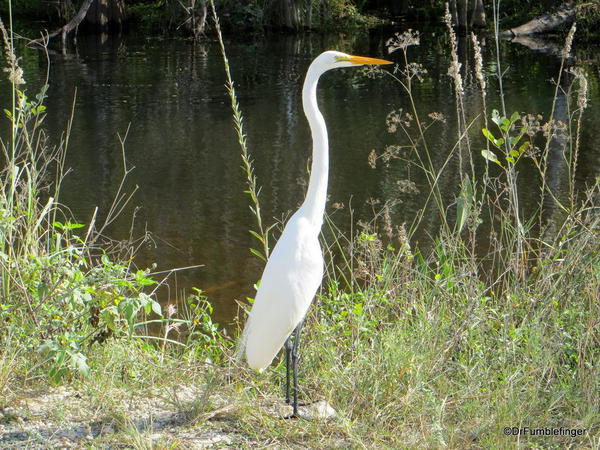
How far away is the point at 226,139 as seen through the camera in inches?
428

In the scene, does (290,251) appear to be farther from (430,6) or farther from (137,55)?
(430,6)

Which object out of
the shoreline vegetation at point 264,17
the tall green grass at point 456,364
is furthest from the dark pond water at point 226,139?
the shoreline vegetation at point 264,17

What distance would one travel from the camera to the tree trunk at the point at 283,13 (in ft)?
78.0

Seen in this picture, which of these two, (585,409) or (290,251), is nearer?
(585,409)

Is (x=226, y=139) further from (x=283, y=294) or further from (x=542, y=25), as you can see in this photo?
(x=542, y=25)

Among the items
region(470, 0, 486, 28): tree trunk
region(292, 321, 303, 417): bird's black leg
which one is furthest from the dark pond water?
region(470, 0, 486, 28): tree trunk

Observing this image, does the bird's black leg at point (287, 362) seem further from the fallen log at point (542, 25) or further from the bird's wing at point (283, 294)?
the fallen log at point (542, 25)

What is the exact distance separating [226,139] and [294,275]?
8.11m

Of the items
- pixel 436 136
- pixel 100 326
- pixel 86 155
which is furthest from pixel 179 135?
pixel 100 326

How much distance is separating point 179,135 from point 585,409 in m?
9.12

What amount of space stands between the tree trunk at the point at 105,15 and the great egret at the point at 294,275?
2246 cm

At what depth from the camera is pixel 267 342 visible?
2922mm

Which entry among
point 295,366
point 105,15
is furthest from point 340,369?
point 105,15

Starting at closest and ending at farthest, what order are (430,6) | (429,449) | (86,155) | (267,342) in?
(429,449)
(267,342)
(86,155)
(430,6)
